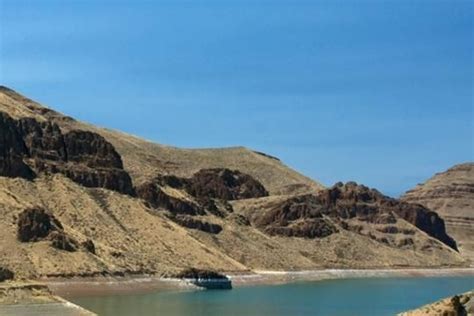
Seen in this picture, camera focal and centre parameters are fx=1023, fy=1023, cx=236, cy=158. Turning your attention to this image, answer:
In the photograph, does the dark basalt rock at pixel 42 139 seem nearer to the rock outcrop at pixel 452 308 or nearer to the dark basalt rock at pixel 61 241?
the dark basalt rock at pixel 61 241

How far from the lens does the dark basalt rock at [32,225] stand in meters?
121

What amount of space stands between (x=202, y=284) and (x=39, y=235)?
25247 millimetres

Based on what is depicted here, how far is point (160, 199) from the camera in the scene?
575 feet

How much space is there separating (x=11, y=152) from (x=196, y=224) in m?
44.0

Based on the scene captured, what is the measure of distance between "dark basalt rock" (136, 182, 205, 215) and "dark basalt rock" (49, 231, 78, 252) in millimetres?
44793

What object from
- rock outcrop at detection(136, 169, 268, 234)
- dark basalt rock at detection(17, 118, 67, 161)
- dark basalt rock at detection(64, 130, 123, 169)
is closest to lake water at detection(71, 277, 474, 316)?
dark basalt rock at detection(64, 130, 123, 169)

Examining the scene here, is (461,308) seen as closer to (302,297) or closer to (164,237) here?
A: (302,297)

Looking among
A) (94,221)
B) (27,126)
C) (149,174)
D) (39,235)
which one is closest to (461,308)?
(39,235)

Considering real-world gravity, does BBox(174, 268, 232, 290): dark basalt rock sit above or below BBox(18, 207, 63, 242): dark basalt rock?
below

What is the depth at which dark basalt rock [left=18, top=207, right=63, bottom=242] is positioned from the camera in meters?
121

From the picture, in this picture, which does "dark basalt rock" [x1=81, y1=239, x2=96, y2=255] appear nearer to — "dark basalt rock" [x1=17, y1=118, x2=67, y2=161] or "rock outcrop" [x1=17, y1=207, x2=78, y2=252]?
"rock outcrop" [x1=17, y1=207, x2=78, y2=252]

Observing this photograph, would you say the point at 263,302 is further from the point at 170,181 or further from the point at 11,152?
the point at 170,181

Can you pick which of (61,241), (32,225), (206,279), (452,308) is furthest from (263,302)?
(452,308)

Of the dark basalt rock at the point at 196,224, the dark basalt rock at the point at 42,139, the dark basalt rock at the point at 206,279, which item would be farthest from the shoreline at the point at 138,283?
the dark basalt rock at the point at 42,139
